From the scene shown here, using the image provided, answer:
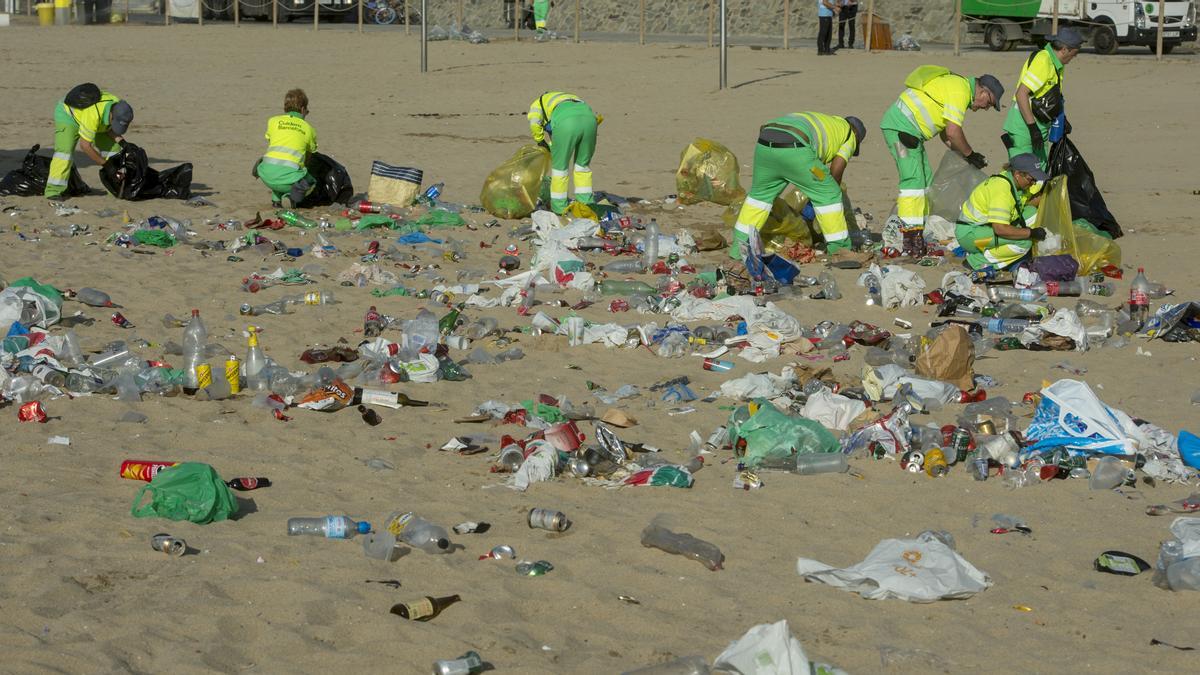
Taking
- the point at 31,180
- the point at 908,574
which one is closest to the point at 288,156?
the point at 31,180

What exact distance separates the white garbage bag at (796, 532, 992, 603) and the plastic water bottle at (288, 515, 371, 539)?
157cm

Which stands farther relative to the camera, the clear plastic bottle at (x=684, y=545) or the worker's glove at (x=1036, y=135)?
the worker's glove at (x=1036, y=135)

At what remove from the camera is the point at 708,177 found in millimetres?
12062

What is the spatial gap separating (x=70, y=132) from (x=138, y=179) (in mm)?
678

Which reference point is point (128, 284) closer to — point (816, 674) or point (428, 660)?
point (428, 660)

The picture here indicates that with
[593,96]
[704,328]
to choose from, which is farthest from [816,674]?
[593,96]

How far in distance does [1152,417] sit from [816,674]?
3360 mm

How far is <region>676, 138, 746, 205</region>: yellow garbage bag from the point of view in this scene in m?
12.1

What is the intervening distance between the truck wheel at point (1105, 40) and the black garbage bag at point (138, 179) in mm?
16373

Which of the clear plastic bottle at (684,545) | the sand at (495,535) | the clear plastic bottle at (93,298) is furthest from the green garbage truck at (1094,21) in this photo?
the clear plastic bottle at (684,545)

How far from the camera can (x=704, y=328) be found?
26.1ft

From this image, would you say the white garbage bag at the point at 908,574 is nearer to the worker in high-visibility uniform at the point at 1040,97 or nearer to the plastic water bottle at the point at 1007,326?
the plastic water bottle at the point at 1007,326

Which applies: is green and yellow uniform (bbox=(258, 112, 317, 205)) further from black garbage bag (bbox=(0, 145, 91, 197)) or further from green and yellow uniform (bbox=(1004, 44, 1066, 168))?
green and yellow uniform (bbox=(1004, 44, 1066, 168))

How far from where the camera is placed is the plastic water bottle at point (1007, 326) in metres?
7.80
